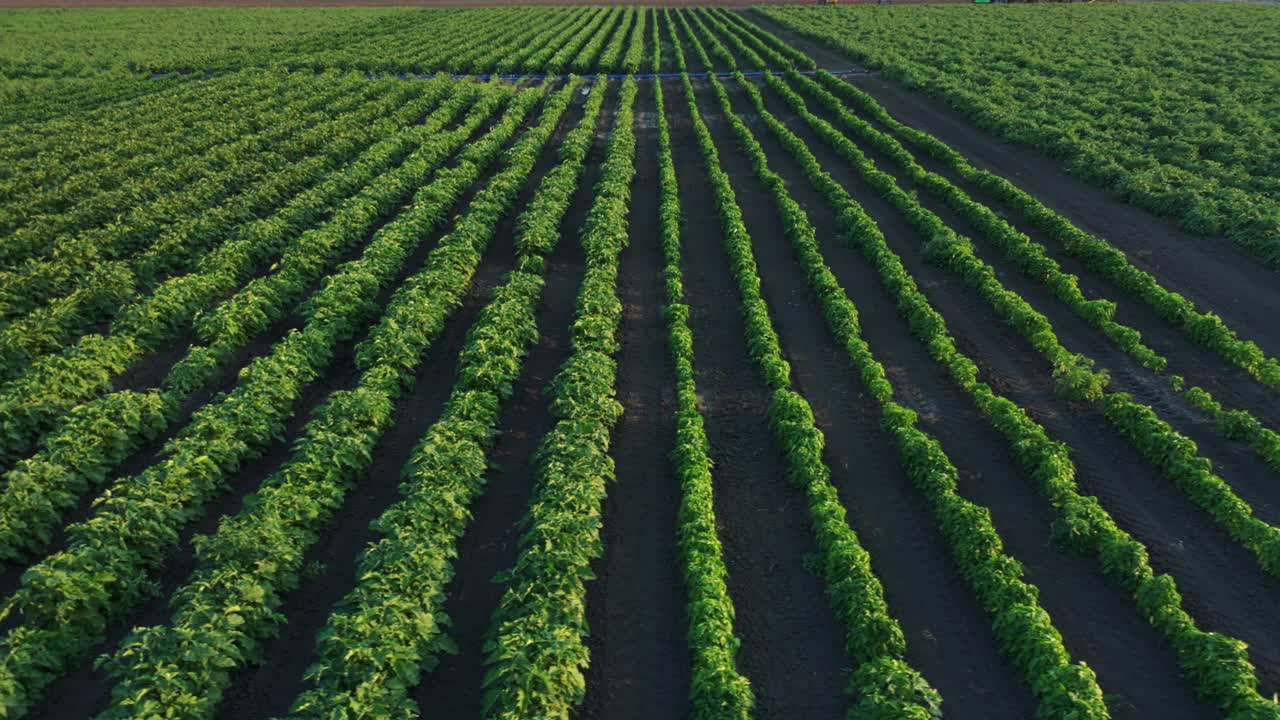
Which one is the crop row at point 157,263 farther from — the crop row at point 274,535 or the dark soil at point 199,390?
the crop row at point 274,535

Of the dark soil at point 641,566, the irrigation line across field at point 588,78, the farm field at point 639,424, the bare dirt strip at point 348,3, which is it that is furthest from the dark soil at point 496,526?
the bare dirt strip at point 348,3

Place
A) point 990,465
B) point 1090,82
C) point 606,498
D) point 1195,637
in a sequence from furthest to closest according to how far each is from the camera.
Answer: point 1090,82, point 990,465, point 606,498, point 1195,637

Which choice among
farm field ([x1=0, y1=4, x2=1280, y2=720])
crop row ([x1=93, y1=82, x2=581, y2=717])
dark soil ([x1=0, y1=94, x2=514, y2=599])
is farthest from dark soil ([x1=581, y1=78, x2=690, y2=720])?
dark soil ([x1=0, y1=94, x2=514, y2=599])

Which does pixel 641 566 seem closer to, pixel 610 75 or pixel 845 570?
pixel 845 570

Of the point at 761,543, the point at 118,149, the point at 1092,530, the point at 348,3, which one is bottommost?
the point at 761,543

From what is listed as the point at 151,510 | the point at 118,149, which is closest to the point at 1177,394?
the point at 151,510

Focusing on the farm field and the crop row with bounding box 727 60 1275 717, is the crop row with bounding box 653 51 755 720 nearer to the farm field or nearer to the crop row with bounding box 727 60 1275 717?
the farm field

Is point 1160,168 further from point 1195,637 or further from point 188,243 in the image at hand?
point 188,243

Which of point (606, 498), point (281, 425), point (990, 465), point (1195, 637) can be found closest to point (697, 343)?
point (606, 498)
